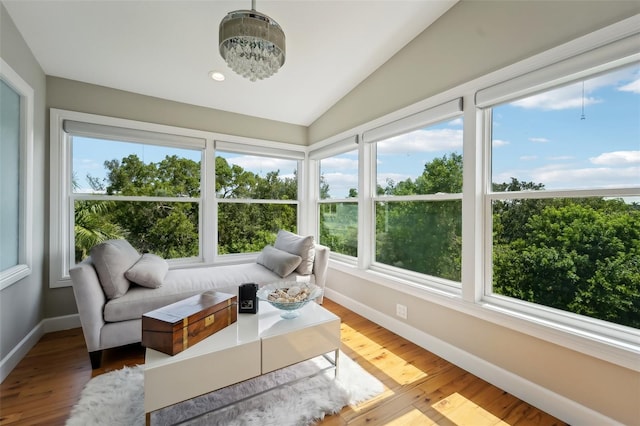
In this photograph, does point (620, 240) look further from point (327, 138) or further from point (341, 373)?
point (327, 138)

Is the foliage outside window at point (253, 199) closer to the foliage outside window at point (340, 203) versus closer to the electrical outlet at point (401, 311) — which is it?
the foliage outside window at point (340, 203)

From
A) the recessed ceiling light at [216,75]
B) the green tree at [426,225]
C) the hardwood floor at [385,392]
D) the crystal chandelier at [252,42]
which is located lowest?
the hardwood floor at [385,392]

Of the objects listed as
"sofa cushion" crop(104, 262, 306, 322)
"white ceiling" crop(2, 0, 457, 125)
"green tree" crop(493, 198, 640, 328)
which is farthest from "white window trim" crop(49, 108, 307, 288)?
"green tree" crop(493, 198, 640, 328)

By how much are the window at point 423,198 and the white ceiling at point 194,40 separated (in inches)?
30.5

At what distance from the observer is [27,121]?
7.24 ft

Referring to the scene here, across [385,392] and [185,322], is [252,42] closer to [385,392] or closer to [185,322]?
[185,322]

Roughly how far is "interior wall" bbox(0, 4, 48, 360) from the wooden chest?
136 cm

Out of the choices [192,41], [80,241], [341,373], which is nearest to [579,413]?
[341,373]

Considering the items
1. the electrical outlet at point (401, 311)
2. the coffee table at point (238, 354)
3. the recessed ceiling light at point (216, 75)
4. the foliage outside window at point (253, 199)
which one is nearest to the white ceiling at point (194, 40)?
the recessed ceiling light at point (216, 75)

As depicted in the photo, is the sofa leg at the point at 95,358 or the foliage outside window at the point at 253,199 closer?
the sofa leg at the point at 95,358

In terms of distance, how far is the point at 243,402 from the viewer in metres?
1.63

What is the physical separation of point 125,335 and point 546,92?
3.31 meters

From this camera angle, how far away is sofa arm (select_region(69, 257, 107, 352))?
1866mm

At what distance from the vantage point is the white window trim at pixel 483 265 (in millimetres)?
1389
